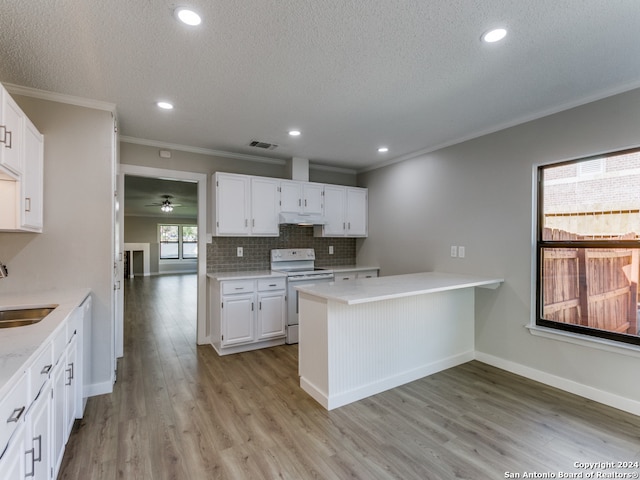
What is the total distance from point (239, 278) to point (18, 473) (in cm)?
268

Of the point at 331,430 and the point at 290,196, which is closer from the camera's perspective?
the point at 331,430

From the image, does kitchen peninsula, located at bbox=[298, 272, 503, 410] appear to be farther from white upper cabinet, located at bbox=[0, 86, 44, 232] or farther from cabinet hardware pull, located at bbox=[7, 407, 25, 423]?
white upper cabinet, located at bbox=[0, 86, 44, 232]

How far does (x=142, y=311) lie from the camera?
5.93 m

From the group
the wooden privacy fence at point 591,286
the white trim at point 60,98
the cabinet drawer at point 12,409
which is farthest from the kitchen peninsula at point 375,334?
the white trim at point 60,98

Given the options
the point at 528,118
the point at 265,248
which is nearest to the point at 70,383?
the point at 265,248

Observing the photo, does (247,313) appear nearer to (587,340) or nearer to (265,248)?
(265,248)

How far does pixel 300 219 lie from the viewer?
14.5 ft

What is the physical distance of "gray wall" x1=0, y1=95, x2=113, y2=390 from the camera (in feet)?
8.15

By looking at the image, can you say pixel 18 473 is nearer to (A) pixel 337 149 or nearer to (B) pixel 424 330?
(B) pixel 424 330

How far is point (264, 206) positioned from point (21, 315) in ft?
8.61

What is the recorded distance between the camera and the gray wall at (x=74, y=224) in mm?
2484

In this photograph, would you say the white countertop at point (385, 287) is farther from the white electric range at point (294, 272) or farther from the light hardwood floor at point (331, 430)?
the white electric range at point (294, 272)

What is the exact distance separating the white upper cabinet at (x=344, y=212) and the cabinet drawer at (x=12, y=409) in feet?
12.6

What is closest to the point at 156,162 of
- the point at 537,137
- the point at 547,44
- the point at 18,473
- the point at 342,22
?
the point at 342,22
